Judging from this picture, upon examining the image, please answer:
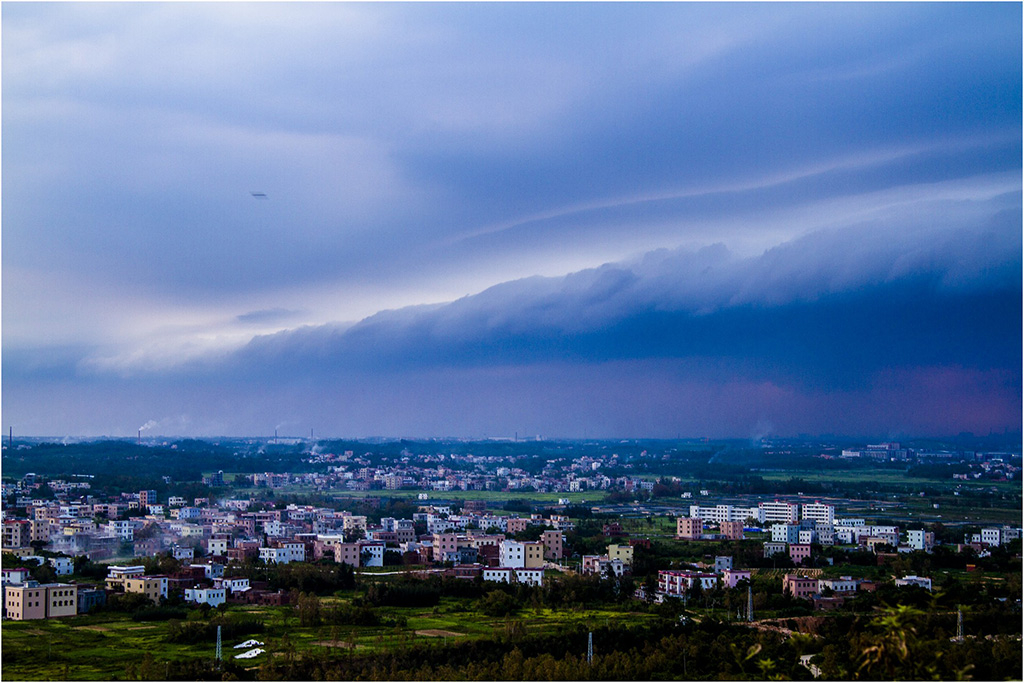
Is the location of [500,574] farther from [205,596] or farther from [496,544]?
[205,596]

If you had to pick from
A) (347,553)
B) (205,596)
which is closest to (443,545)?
(347,553)

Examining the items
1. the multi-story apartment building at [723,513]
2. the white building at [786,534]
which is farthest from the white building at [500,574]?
the multi-story apartment building at [723,513]

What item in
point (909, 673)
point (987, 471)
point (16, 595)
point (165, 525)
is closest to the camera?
point (909, 673)

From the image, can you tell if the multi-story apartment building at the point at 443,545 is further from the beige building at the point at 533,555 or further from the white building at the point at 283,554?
the white building at the point at 283,554

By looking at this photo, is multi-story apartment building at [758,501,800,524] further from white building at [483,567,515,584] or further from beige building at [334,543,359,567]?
beige building at [334,543,359,567]

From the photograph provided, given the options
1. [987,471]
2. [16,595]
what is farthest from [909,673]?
[987,471]

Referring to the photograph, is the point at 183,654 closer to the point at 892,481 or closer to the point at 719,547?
the point at 719,547

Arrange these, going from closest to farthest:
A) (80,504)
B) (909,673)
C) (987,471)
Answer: (909,673)
(80,504)
(987,471)

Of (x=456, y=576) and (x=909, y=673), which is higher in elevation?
(x=909, y=673)
